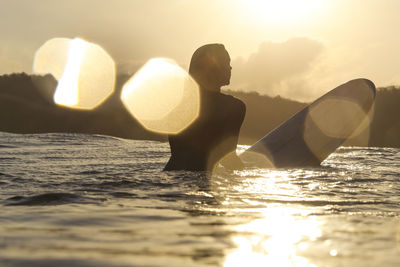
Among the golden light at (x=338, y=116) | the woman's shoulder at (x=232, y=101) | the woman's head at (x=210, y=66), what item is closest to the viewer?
the woman's head at (x=210, y=66)

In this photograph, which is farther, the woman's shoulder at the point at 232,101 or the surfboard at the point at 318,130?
the surfboard at the point at 318,130

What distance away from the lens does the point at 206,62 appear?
16.0ft

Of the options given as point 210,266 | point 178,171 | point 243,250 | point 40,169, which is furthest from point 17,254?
point 40,169

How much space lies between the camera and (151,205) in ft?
10.7

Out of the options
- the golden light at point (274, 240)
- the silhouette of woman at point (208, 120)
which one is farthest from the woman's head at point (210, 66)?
the golden light at point (274, 240)

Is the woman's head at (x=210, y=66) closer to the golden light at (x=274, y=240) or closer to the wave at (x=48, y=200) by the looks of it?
the wave at (x=48, y=200)

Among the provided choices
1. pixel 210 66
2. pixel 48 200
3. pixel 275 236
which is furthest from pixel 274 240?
pixel 210 66

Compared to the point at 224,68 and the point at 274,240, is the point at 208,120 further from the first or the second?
the point at 274,240

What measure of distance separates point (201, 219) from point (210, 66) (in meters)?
2.49

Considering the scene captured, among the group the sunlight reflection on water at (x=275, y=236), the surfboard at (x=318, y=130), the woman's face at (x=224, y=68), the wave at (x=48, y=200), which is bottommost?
the wave at (x=48, y=200)

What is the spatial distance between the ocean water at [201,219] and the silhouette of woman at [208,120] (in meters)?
0.22

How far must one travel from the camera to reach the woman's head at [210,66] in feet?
16.0

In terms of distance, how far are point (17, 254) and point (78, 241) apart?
32cm

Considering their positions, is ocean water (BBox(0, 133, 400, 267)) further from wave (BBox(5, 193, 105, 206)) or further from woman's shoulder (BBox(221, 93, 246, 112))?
woman's shoulder (BBox(221, 93, 246, 112))
